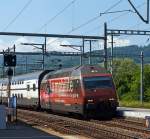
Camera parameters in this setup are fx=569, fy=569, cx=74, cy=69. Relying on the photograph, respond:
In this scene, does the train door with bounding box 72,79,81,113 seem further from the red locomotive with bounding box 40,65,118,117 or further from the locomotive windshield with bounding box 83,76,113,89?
the locomotive windshield with bounding box 83,76,113,89

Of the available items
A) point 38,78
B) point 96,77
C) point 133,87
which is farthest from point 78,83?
point 133,87

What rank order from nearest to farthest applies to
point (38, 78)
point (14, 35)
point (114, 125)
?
point (114, 125), point (38, 78), point (14, 35)

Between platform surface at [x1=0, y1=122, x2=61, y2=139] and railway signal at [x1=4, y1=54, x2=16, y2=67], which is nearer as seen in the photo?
platform surface at [x1=0, y1=122, x2=61, y2=139]

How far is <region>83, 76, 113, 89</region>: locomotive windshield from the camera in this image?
30.5 meters

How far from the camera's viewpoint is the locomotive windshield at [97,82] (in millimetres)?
30484

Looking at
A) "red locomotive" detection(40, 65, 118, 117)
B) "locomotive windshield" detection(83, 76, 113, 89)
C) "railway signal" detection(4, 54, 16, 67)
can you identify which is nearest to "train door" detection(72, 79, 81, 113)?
"red locomotive" detection(40, 65, 118, 117)

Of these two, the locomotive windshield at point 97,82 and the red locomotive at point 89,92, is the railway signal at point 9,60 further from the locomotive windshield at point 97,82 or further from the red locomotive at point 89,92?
the locomotive windshield at point 97,82

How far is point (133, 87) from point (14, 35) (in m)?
47.0

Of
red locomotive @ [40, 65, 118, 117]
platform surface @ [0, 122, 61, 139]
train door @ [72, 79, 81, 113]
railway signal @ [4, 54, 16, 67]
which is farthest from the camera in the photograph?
train door @ [72, 79, 81, 113]

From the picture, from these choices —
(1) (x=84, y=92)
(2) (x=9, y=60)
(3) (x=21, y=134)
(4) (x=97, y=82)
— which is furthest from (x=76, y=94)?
(3) (x=21, y=134)

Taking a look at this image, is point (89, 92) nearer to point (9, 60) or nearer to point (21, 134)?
point (9, 60)

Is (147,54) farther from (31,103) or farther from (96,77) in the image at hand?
(96,77)

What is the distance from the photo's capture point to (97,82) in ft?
101

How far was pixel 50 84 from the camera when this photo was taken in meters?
37.3
